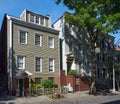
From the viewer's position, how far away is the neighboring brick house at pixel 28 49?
106 ft

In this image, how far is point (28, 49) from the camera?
34.2 metres

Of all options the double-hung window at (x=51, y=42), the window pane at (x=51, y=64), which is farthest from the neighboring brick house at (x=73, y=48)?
the window pane at (x=51, y=64)

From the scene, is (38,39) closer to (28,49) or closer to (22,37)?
(28,49)

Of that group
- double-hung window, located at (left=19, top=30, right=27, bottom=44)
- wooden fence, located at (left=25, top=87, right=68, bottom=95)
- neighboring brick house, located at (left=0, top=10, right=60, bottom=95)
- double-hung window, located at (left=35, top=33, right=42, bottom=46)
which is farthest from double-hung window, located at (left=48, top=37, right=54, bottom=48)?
wooden fence, located at (left=25, top=87, right=68, bottom=95)

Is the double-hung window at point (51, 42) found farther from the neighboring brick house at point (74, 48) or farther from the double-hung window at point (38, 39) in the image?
the neighboring brick house at point (74, 48)

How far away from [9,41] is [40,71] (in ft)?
20.5

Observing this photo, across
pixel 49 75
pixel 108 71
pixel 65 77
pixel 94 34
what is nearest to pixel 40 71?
pixel 49 75

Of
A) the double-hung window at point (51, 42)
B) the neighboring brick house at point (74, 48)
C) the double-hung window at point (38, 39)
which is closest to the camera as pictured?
the double-hung window at point (38, 39)

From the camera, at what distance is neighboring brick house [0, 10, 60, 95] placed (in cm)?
3222

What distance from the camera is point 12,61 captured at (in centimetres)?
3209

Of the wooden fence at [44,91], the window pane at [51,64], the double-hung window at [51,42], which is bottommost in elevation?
the wooden fence at [44,91]

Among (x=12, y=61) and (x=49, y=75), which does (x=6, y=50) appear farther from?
(x=49, y=75)

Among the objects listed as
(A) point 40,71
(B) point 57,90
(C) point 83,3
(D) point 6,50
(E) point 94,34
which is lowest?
(B) point 57,90

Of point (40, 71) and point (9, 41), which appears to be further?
point (40, 71)
